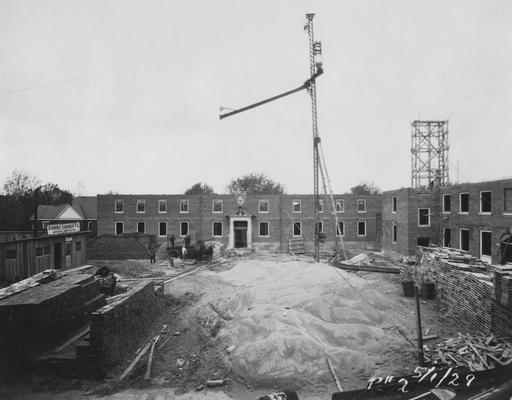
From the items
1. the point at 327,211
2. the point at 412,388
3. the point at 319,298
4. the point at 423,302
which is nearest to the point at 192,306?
the point at 319,298

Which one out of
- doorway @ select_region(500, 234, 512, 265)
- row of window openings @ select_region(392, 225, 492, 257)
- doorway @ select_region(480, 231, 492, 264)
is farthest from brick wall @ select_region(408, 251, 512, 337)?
row of window openings @ select_region(392, 225, 492, 257)

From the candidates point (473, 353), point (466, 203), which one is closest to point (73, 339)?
point (473, 353)

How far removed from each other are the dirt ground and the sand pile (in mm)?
29

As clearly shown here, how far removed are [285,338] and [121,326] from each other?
523cm

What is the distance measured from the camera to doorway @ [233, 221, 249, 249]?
37500mm

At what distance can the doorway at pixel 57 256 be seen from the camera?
23.9m

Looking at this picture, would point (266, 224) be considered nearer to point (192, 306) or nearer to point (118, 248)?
point (118, 248)

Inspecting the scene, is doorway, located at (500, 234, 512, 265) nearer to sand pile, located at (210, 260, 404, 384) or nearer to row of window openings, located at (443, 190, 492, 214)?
row of window openings, located at (443, 190, 492, 214)

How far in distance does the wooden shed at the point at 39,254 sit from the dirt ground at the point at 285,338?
10.7 metres

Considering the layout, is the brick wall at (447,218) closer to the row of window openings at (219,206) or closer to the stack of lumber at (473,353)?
the row of window openings at (219,206)

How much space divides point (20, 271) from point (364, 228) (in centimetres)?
3383

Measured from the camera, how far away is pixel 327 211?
37.8m

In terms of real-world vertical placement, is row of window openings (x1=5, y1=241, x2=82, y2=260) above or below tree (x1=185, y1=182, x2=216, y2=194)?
below

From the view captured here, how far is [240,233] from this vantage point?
125 ft
